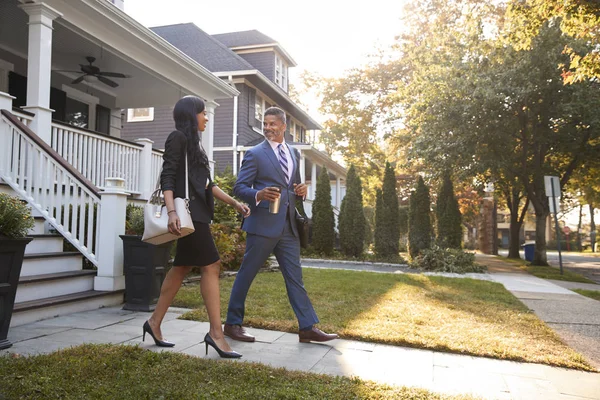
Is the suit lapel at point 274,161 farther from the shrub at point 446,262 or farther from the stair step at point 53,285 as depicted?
the shrub at point 446,262

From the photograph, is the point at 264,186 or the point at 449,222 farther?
the point at 449,222

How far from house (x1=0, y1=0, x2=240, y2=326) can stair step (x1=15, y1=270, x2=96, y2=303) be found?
1cm

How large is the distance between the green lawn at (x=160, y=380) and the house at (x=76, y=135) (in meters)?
0.90

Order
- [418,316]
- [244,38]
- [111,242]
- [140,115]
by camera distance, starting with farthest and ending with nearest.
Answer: [244,38]
[140,115]
[111,242]
[418,316]

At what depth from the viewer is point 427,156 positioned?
1623 cm

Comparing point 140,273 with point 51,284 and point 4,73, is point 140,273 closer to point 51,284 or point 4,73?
point 51,284

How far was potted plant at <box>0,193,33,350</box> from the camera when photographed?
3607 mm

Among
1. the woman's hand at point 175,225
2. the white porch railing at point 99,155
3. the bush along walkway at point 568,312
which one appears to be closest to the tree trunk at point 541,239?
the bush along walkway at point 568,312

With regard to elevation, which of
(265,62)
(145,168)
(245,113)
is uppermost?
(265,62)

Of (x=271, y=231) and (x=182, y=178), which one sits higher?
(x=182, y=178)

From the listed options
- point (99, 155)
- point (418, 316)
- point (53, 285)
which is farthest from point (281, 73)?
point (53, 285)

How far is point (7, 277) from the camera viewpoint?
3.64 m

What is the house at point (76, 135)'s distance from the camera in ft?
18.3

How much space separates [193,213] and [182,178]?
0.27 m
